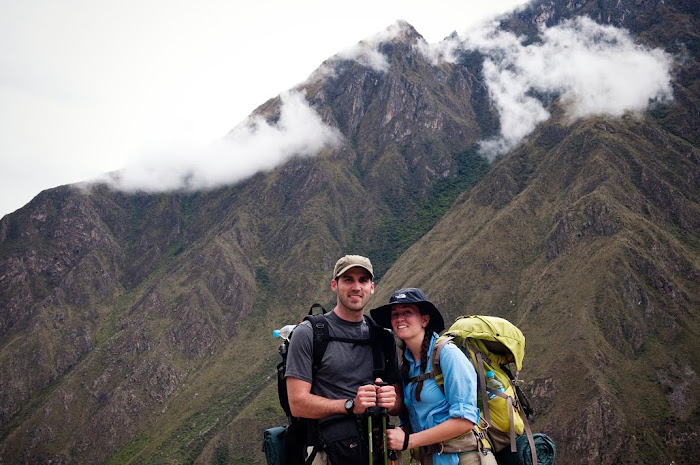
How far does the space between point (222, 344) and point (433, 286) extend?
265ft

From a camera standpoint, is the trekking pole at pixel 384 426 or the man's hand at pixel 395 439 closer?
the trekking pole at pixel 384 426

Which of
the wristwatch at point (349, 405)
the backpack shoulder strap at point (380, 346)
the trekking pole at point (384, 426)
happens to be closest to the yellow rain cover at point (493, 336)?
the backpack shoulder strap at point (380, 346)

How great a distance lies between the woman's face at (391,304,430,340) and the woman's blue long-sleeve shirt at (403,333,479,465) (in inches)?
12.8

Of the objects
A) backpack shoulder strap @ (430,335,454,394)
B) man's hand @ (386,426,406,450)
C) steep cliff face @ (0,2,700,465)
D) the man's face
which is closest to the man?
the man's face

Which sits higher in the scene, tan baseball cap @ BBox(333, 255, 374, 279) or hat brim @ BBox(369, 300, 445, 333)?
tan baseball cap @ BBox(333, 255, 374, 279)

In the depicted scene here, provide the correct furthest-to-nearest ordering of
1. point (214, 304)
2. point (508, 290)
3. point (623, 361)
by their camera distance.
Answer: point (214, 304)
point (508, 290)
point (623, 361)

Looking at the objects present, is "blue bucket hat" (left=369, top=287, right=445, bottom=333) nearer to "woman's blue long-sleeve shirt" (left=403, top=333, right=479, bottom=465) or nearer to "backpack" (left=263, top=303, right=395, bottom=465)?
"woman's blue long-sleeve shirt" (left=403, top=333, right=479, bottom=465)

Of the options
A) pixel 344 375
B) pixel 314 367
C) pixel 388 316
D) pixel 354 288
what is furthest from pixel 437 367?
pixel 314 367

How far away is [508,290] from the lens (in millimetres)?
147500

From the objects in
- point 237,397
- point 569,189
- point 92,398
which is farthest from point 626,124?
point 92,398

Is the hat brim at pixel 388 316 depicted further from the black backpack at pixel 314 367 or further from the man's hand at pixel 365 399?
the man's hand at pixel 365 399

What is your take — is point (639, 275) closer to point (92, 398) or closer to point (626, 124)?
point (626, 124)

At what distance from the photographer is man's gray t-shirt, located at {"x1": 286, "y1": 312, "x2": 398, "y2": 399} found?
6645mm

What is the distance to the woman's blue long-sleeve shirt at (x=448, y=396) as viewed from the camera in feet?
22.3
